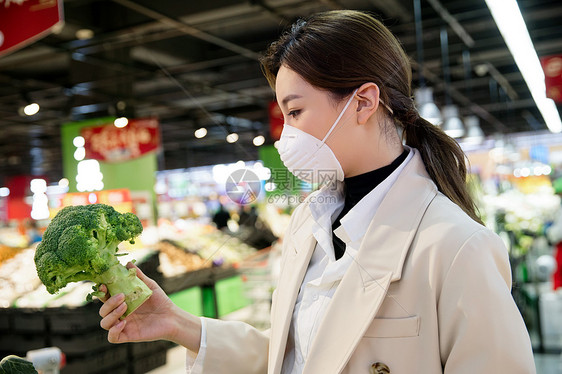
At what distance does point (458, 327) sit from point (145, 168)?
8034mm

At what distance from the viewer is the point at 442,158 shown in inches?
50.6

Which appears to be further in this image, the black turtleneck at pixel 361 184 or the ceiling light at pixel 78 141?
the ceiling light at pixel 78 141

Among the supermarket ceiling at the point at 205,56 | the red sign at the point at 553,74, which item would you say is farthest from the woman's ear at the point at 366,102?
the red sign at the point at 553,74

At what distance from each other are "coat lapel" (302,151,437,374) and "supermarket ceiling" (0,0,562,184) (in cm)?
53

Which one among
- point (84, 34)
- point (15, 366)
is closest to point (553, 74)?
point (84, 34)

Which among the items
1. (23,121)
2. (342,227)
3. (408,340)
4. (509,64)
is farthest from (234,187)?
(23,121)

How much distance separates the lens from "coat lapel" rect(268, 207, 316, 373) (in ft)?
4.20

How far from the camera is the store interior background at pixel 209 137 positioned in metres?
2.61

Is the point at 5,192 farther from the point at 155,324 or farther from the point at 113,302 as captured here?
the point at 113,302

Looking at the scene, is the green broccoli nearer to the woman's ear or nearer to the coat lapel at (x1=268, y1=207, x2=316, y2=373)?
the coat lapel at (x1=268, y1=207, x2=316, y2=373)

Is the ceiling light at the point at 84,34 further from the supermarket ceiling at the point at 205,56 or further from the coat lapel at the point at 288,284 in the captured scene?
the coat lapel at the point at 288,284

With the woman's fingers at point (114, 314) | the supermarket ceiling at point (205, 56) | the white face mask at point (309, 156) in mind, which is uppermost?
the supermarket ceiling at point (205, 56)

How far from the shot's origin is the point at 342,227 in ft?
4.05

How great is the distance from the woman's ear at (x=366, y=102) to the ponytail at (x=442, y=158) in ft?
0.52
